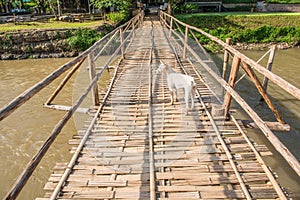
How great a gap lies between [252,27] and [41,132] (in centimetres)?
1424

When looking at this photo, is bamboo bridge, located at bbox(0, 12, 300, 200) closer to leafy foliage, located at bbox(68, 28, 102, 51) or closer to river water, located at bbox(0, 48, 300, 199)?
river water, located at bbox(0, 48, 300, 199)

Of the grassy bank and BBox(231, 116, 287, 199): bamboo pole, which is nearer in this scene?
BBox(231, 116, 287, 199): bamboo pole

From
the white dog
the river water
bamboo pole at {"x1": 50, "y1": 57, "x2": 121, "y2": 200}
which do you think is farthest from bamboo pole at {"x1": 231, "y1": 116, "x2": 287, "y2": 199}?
bamboo pole at {"x1": 50, "y1": 57, "x2": 121, "y2": 200}

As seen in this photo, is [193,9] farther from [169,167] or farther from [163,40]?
[169,167]

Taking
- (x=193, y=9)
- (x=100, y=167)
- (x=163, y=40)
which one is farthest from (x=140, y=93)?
(x=193, y=9)

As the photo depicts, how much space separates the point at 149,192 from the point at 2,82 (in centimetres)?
832

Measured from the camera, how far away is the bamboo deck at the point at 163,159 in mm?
2078

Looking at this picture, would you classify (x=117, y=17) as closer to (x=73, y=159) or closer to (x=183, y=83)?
(x=183, y=83)

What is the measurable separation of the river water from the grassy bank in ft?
19.4

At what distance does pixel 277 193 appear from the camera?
200 centimetres

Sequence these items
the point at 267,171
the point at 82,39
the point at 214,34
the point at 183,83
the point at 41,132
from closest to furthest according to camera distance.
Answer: the point at 267,171
the point at 183,83
the point at 41,132
the point at 82,39
the point at 214,34

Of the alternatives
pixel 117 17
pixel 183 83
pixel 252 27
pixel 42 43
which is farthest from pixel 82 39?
pixel 252 27

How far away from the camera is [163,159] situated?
8.09 ft

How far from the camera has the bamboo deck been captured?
2078 mm
